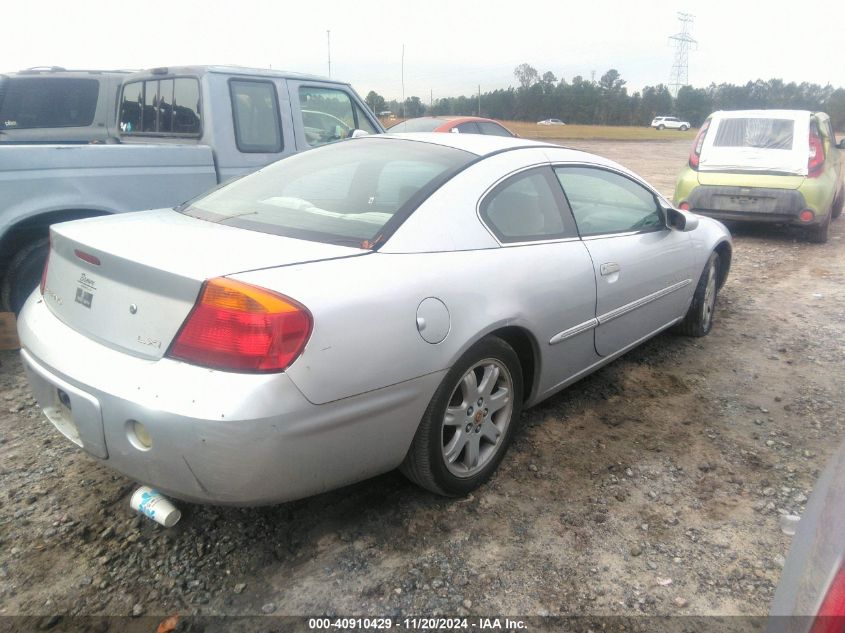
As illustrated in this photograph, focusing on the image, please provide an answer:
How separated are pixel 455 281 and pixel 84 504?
1740 millimetres

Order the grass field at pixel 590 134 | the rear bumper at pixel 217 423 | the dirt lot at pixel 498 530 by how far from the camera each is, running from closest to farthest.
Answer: the rear bumper at pixel 217 423 → the dirt lot at pixel 498 530 → the grass field at pixel 590 134

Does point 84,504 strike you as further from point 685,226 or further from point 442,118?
point 442,118

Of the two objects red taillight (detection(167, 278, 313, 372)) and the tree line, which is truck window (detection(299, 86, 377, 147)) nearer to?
red taillight (detection(167, 278, 313, 372))

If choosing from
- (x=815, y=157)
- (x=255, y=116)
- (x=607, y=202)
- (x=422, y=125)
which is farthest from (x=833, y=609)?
(x=422, y=125)

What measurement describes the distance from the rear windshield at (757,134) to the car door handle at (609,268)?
6.28 m

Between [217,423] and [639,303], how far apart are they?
2523 mm

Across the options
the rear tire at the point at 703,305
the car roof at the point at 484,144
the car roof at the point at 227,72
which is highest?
the car roof at the point at 227,72

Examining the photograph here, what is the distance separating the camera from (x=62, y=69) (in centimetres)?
668

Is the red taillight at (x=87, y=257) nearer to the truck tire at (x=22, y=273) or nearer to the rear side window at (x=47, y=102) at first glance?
the truck tire at (x=22, y=273)

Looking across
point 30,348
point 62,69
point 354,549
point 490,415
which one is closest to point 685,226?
point 490,415

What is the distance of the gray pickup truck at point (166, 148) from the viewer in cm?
403

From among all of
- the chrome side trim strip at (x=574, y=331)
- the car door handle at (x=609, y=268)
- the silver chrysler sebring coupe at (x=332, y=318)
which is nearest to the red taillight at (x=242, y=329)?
the silver chrysler sebring coupe at (x=332, y=318)

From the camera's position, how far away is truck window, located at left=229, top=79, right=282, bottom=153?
199 inches

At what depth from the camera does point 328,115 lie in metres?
5.73
